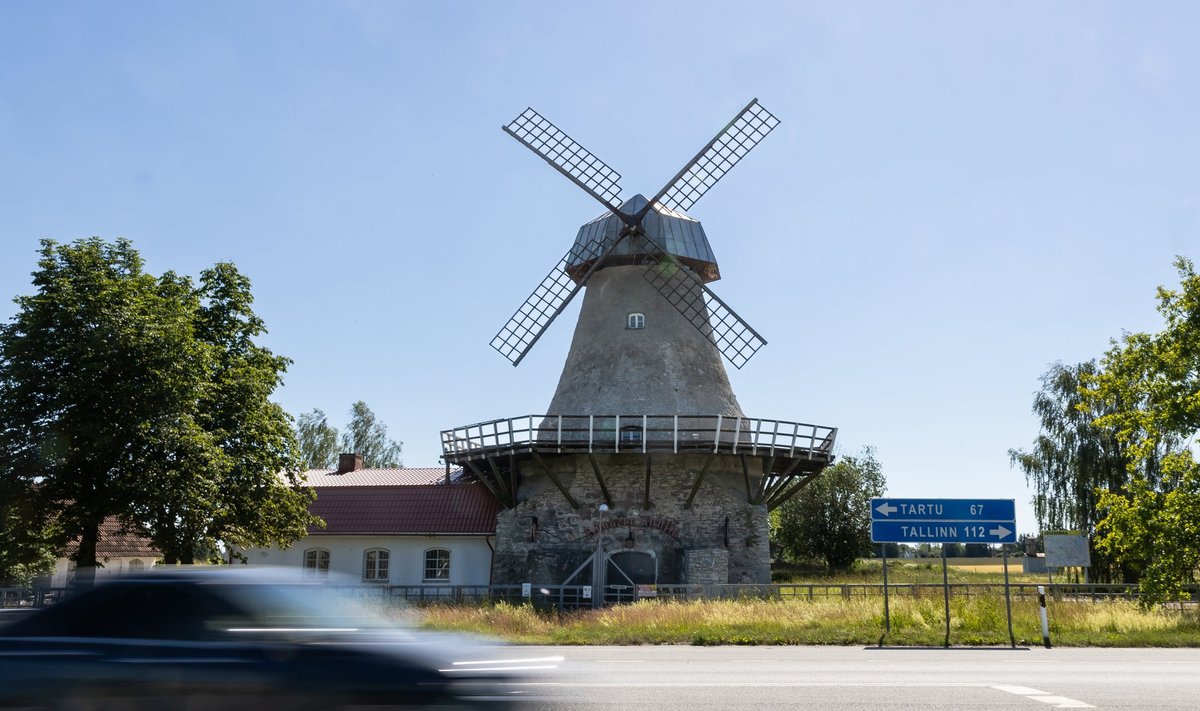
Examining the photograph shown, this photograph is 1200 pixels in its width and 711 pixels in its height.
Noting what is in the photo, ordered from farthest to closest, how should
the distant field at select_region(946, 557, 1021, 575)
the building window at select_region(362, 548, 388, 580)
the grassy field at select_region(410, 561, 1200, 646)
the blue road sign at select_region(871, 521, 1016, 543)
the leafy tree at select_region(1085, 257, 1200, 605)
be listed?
1. the distant field at select_region(946, 557, 1021, 575)
2. the building window at select_region(362, 548, 388, 580)
3. the leafy tree at select_region(1085, 257, 1200, 605)
4. the blue road sign at select_region(871, 521, 1016, 543)
5. the grassy field at select_region(410, 561, 1200, 646)

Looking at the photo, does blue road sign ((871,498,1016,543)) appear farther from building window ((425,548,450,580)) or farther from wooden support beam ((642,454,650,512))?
building window ((425,548,450,580))

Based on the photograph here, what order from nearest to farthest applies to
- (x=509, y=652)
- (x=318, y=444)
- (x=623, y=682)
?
(x=509, y=652)
(x=623, y=682)
(x=318, y=444)

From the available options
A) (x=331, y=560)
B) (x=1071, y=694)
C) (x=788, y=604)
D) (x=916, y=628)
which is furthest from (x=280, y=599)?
(x=331, y=560)

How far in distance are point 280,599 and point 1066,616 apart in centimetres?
1522

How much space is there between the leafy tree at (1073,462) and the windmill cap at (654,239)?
15108 mm

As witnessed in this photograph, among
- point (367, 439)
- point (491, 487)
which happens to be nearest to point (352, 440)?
point (367, 439)

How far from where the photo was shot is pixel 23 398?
1888 centimetres

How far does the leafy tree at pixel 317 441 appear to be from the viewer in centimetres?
4888

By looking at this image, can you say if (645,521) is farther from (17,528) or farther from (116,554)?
(116,554)

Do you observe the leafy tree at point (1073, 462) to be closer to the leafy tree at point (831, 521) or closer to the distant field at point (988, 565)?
the leafy tree at point (831, 521)

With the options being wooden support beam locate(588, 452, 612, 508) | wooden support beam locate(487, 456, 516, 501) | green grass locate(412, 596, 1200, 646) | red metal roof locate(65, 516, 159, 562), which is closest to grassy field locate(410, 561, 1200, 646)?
green grass locate(412, 596, 1200, 646)

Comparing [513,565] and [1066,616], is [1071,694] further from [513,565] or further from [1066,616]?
[513,565]

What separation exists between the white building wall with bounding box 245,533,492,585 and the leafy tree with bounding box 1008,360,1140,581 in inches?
816

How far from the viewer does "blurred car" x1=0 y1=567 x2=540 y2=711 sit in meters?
4.85
